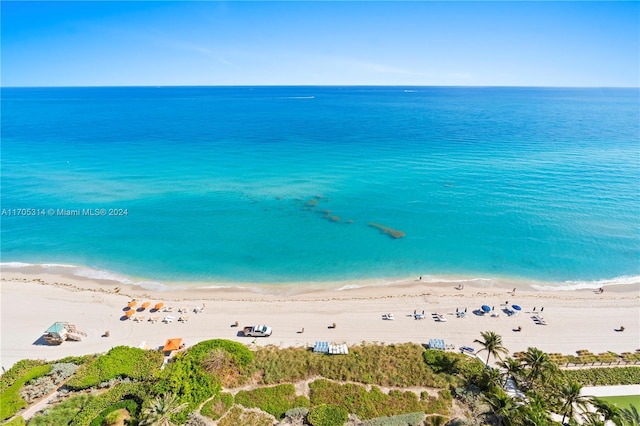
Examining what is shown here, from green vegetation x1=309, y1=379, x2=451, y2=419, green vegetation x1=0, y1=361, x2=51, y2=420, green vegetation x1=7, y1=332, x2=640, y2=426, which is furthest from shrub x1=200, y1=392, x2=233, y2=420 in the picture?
green vegetation x1=0, y1=361, x2=51, y2=420

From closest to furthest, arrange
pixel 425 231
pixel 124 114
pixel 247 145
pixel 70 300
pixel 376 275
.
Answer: pixel 70 300 → pixel 376 275 → pixel 425 231 → pixel 247 145 → pixel 124 114

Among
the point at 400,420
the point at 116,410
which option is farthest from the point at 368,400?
the point at 116,410

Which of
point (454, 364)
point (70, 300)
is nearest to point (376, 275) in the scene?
point (454, 364)

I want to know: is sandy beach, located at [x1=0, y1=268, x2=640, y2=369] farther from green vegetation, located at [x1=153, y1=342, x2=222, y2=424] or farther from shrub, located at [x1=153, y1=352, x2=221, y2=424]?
shrub, located at [x1=153, y1=352, x2=221, y2=424]

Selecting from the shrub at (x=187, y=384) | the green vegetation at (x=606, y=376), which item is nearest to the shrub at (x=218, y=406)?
the shrub at (x=187, y=384)

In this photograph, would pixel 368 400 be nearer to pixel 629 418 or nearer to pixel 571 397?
pixel 571 397

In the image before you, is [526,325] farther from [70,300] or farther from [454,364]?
[70,300]
